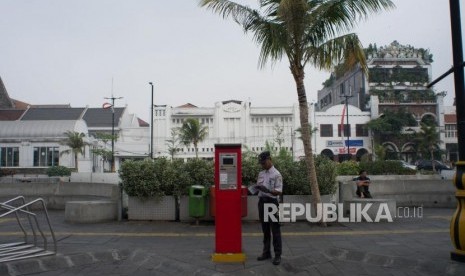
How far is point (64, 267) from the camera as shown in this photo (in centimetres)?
722

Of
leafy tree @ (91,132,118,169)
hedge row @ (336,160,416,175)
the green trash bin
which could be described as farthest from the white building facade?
the green trash bin

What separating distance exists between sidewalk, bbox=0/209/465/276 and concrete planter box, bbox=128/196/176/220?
464 millimetres

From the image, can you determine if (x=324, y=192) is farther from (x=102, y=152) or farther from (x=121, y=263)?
(x=102, y=152)

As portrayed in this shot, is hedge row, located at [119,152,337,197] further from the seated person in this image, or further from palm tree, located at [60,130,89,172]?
palm tree, located at [60,130,89,172]

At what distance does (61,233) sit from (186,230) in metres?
2.88

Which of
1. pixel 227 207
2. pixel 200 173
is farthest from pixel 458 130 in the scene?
pixel 200 173

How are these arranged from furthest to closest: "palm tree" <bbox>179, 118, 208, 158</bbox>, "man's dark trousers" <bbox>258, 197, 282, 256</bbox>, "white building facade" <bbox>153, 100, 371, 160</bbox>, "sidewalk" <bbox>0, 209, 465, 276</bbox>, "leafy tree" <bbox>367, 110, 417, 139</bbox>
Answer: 1. "white building facade" <bbox>153, 100, 371, 160</bbox>
2. "leafy tree" <bbox>367, 110, 417, 139</bbox>
3. "palm tree" <bbox>179, 118, 208, 158</bbox>
4. "man's dark trousers" <bbox>258, 197, 282, 256</bbox>
5. "sidewalk" <bbox>0, 209, 465, 276</bbox>

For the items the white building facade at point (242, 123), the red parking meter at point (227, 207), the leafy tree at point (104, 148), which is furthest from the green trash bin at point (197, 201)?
the white building facade at point (242, 123)

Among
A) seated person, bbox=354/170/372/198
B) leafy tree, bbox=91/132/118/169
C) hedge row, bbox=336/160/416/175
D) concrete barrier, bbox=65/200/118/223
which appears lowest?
concrete barrier, bbox=65/200/118/223

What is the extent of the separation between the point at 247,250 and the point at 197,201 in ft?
10.9

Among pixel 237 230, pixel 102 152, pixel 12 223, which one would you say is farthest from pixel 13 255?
pixel 102 152

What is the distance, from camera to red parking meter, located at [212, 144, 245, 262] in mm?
7570

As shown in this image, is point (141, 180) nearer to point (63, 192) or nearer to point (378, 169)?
point (63, 192)

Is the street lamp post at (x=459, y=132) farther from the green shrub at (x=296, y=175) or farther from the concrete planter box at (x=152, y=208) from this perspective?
the concrete planter box at (x=152, y=208)
